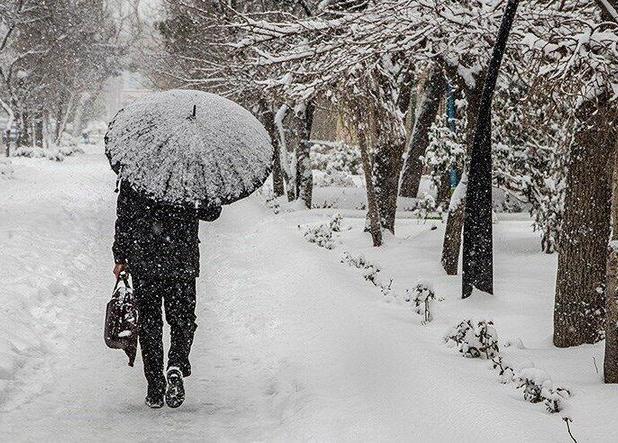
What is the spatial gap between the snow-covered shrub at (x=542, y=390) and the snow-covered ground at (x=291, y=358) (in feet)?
0.23

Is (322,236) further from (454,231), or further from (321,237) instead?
(454,231)

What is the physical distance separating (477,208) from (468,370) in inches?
122

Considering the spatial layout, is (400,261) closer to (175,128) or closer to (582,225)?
(582,225)

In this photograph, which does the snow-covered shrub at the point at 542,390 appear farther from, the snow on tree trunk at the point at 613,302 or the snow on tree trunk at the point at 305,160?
the snow on tree trunk at the point at 305,160

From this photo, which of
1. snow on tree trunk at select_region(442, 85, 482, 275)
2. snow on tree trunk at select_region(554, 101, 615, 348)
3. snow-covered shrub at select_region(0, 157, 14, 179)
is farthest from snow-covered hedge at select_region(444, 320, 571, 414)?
snow-covered shrub at select_region(0, 157, 14, 179)

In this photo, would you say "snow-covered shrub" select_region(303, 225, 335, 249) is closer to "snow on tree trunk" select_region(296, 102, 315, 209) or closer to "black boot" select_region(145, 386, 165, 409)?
"snow on tree trunk" select_region(296, 102, 315, 209)

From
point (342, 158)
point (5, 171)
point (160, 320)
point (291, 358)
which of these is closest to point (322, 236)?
point (291, 358)

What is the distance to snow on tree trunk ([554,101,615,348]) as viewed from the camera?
19.7ft

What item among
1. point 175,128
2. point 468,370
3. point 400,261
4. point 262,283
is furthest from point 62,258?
point 468,370

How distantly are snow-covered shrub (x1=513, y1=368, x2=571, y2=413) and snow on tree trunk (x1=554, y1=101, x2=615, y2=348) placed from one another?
6.05 ft

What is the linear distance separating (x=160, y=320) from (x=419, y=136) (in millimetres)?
15128

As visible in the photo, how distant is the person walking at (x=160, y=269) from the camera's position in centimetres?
467

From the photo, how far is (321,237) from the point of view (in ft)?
41.2

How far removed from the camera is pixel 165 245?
4.67m
